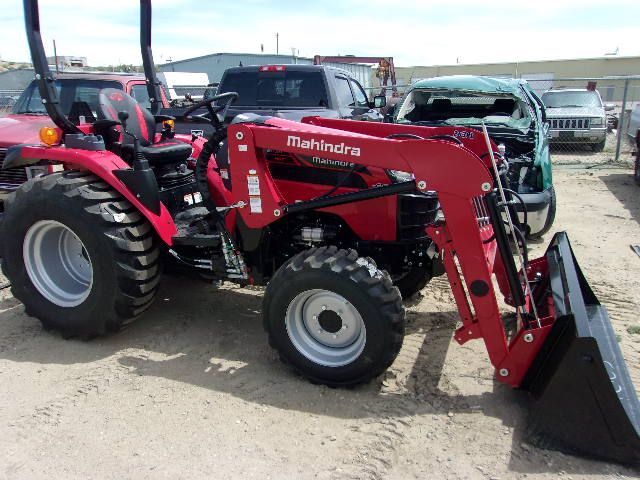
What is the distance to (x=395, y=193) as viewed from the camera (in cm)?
297

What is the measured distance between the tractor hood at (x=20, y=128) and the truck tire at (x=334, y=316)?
430cm

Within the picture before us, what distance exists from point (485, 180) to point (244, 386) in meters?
1.80

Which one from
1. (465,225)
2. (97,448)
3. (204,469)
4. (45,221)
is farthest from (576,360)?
(45,221)

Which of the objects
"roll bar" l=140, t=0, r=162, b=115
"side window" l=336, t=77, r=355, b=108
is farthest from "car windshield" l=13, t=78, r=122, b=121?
"side window" l=336, t=77, r=355, b=108

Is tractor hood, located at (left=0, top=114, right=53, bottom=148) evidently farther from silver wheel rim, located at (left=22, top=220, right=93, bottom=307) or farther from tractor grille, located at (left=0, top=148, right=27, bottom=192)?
silver wheel rim, located at (left=22, top=220, right=93, bottom=307)

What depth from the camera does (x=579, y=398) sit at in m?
2.44

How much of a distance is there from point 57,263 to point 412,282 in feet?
8.70

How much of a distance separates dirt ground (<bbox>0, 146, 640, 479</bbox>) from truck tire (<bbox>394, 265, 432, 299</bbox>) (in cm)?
12

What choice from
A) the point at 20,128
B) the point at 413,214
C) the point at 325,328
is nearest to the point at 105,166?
the point at 325,328

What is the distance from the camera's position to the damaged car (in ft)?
19.6

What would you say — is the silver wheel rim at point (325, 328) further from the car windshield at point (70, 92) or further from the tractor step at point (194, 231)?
the car windshield at point (70, 92)

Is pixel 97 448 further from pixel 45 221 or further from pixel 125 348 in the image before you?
pixel 45 221

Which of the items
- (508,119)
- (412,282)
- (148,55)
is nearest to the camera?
(412,282)

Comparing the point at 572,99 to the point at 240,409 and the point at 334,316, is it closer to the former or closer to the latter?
the point at 334,316
